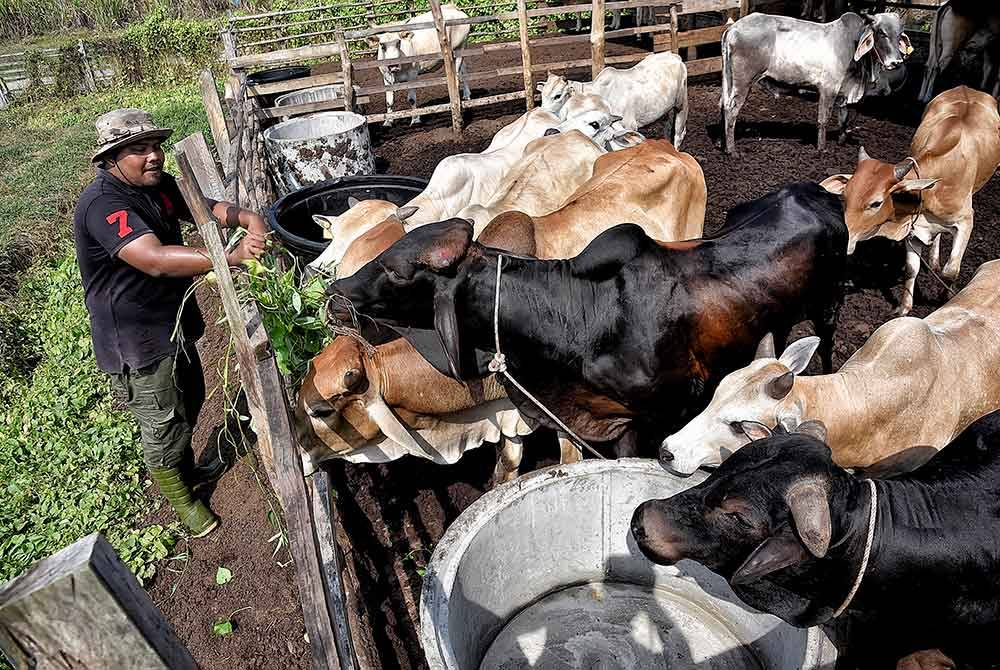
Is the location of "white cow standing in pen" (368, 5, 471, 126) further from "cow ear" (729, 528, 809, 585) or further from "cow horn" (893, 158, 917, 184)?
"cow ear" (729, 528, 809, 585)

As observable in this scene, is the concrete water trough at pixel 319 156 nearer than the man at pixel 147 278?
No

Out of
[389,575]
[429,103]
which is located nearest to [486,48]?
[429,103]

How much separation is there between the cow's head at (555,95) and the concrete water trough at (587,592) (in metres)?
6.40

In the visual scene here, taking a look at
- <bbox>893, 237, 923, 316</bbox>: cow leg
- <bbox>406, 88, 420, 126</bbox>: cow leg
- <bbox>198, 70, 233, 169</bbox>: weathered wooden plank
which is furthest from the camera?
<bbox>406, 88, 420, 126</bbox>: cow leg

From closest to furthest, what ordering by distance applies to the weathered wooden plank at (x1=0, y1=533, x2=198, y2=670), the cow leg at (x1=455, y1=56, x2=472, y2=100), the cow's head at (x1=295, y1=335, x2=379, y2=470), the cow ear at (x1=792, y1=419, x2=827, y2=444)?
the weathered wooden plank at (x1=0, y1=533, x2=198, y2=670) → the cow ear at (x1=792, y1=419, x2=827, y2=444) → the cow's head at (x1=295, y1=335, x2=379, y2=470) → the cow leg at (x1=455, y1=56, x2=472, y2=100)

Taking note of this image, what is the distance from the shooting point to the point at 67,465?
17.5 ft

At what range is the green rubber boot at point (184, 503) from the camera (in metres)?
4.43

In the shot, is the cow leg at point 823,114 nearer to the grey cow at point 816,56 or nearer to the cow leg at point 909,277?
the grey cow at point 816,56

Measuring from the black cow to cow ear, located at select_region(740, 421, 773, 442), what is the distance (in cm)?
75

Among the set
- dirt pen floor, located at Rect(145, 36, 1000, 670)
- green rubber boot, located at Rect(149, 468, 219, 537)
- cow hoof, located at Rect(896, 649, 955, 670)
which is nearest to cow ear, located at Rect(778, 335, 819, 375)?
cow hoof, located at Rect(896, 649, 955, 670)

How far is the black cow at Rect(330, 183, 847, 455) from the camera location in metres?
3.74

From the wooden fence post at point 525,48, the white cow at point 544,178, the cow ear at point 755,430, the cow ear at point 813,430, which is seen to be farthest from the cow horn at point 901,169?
the wooden fence post at point 525,48

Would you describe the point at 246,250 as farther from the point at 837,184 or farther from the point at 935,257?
the point at 935,257

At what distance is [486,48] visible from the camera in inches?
492
